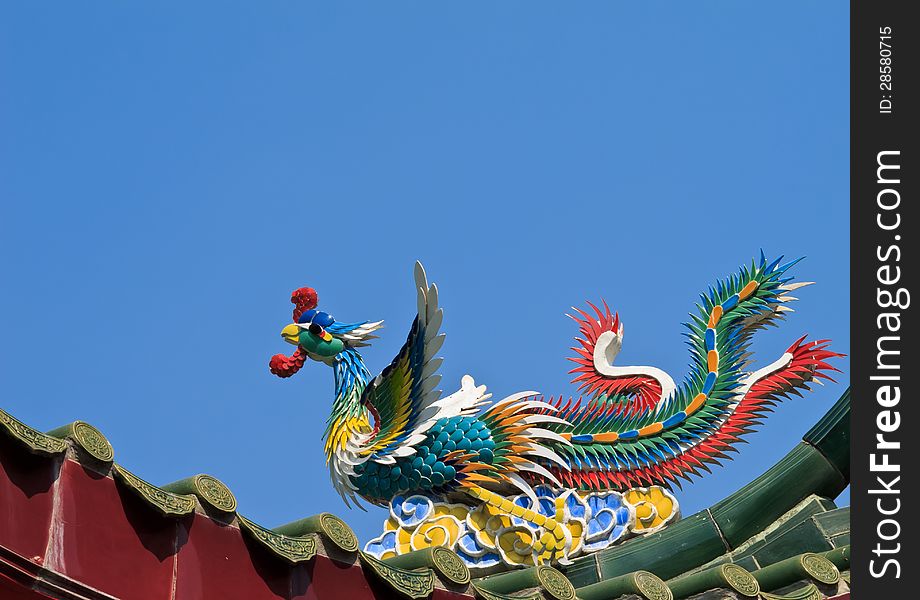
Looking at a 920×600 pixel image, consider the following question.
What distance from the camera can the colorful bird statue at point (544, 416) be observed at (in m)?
11.8

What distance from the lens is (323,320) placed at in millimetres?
12945

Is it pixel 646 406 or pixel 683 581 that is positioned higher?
pixel 646 406

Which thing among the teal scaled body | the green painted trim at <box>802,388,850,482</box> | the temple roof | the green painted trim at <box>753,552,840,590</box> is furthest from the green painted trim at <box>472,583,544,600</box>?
the green painted trim at <box>802,388,850,482</box>

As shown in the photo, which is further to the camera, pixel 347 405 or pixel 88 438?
pixel 347 405

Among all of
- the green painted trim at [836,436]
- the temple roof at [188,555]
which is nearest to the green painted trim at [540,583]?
the temple roof at [188,555]

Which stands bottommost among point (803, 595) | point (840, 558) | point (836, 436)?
point (803, 595)

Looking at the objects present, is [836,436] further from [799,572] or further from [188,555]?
[188,555]

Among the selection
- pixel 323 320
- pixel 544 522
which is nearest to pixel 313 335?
pixel 323 320

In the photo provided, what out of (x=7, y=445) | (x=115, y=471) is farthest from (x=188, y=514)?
(x=7, y=445)

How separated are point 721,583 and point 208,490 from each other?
255 centimetres

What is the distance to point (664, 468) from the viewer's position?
12.0 metres
